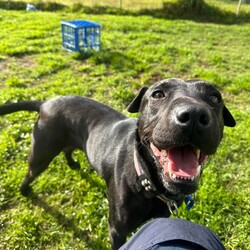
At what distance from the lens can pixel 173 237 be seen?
58.8 inches

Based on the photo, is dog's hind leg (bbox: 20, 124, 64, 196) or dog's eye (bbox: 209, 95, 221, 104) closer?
dog's eye (bbox: 209, 95, 221, 104)

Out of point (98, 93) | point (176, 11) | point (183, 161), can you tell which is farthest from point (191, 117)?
point (176, 11)

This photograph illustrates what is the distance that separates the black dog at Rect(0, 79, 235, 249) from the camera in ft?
5.76

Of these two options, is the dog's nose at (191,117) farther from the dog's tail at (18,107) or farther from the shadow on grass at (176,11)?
the shadow on grass at (176,11)

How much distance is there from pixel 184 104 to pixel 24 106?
196 centimetres

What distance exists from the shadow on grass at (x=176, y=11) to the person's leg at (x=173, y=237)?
1191 centimetres

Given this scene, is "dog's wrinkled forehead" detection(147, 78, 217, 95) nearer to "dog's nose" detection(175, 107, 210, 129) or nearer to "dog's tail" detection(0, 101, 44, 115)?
"dog's nose" detection(175, 107, 210, 129)

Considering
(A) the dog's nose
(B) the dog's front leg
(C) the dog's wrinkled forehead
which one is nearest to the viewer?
(A) the dog's nose

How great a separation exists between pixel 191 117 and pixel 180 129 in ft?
0.29

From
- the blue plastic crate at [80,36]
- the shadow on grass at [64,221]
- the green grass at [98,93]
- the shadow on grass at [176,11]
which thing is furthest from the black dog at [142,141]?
the shadow on grass at [176,11]

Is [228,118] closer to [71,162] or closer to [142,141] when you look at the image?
[142,141]

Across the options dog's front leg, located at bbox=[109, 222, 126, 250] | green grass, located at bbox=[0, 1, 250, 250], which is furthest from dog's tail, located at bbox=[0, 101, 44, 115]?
dog's front leg, located at bbox=[109, 222, 126, 250]

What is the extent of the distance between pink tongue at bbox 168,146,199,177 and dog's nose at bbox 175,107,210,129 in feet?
0.98

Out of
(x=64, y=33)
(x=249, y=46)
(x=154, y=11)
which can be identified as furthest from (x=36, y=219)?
(x=154, y=11)
